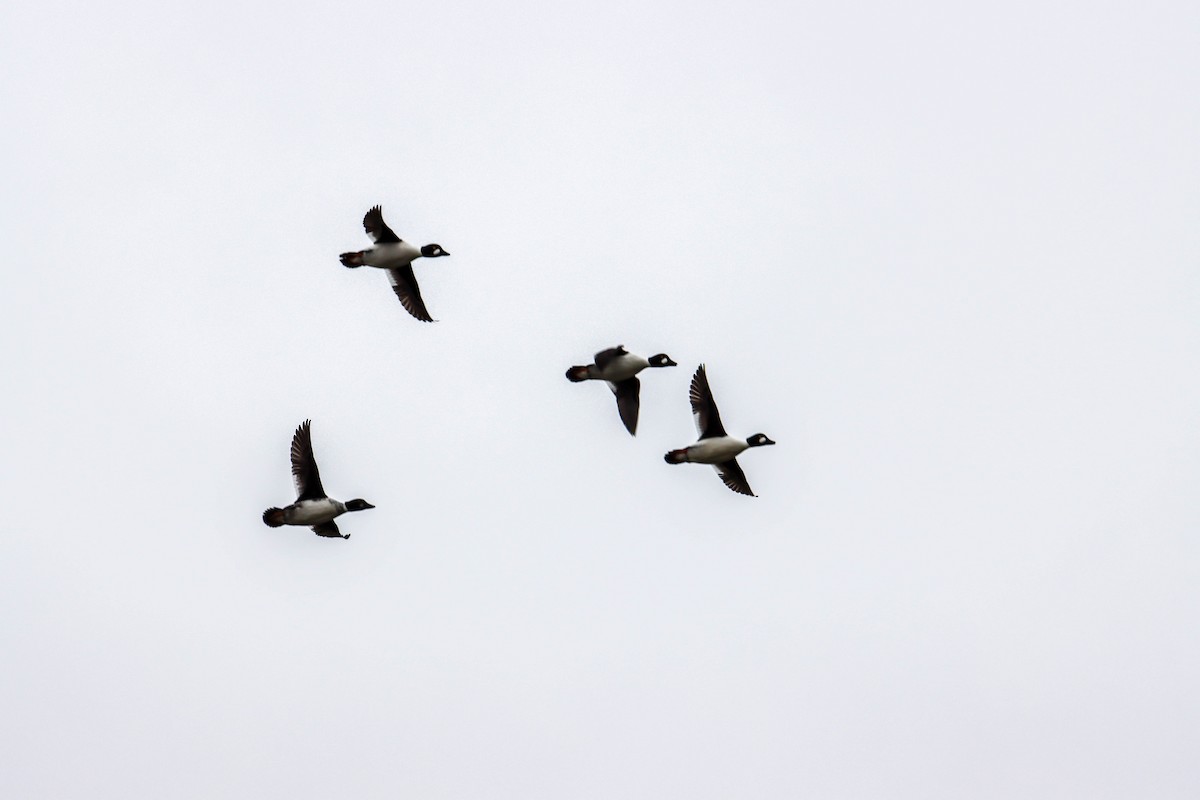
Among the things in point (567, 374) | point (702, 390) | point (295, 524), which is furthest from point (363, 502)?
point (702, 390)

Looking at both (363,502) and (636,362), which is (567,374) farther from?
(363,502)

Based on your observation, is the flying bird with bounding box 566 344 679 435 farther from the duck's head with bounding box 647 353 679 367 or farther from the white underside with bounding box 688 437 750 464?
the white underside with bounding box 688 437 750 464

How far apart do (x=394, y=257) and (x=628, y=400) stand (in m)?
6.56

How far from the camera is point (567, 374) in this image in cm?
3706

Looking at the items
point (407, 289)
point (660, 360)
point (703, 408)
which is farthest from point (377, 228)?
point (703, 408)

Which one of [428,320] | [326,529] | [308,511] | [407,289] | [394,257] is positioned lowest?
[326,529]

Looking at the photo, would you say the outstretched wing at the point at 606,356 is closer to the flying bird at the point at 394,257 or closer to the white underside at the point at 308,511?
the flying bird at the point at 394,257

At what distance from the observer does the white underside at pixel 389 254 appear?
36781 mm

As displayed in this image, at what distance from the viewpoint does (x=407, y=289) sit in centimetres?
3809

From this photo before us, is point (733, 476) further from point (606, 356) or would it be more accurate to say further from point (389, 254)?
point (389, 254)

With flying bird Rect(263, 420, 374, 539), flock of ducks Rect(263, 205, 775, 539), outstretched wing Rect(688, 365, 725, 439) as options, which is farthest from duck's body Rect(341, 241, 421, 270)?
outstretched wing Rect(688, 365, 725, 439)

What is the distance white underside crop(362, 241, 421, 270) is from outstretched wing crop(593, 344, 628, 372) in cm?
502

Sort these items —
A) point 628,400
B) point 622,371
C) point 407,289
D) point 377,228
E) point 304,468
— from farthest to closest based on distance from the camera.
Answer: point 407,289, point 628,400, point 622,371, point 377,228, point 304,468

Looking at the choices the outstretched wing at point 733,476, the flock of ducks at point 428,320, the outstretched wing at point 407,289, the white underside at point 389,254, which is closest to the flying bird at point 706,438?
the flock of ducks at point 428,320
